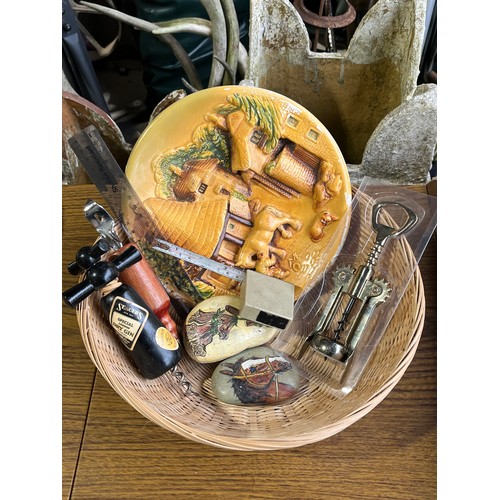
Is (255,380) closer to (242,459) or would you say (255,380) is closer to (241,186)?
(242,459)

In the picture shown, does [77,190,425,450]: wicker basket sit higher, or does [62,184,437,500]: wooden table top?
[77,190,425,450]: wicker basket

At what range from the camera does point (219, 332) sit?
0.78 m

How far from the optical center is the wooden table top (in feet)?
2.34

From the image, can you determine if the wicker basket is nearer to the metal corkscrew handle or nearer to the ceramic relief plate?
the metal corkscrew handle

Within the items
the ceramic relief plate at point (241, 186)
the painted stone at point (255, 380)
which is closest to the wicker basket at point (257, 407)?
the painted stone at point (255, 380)

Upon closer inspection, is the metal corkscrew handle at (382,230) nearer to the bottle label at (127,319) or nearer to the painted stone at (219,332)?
the painted stone at (219,332)

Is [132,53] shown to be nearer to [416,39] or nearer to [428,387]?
[416,39]

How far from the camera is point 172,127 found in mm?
853

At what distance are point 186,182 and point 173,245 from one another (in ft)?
0.37

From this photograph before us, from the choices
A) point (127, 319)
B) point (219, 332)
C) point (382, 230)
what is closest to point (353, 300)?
point (382, 230)

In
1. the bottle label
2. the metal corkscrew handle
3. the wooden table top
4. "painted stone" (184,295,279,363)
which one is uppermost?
the metal corkscrew handle

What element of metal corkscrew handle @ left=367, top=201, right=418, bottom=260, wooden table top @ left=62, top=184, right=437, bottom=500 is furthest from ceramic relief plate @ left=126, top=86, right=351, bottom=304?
wooden table top @ left=62, top=184, right=437, bottom=500

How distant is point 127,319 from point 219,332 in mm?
147

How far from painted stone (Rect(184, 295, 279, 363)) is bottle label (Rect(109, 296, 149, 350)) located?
10 centimetres
